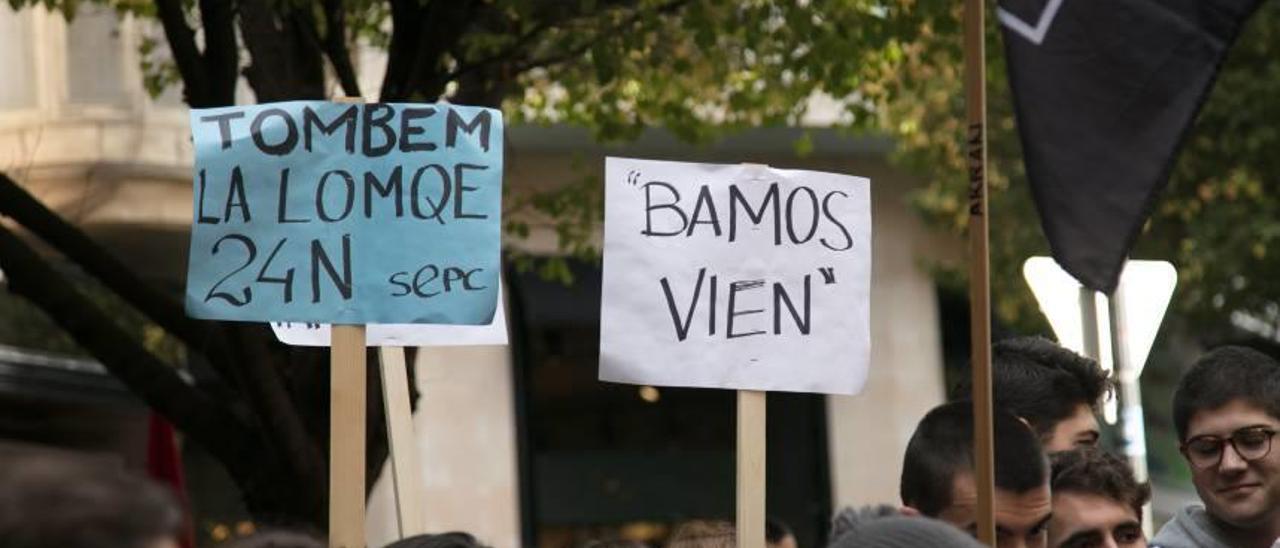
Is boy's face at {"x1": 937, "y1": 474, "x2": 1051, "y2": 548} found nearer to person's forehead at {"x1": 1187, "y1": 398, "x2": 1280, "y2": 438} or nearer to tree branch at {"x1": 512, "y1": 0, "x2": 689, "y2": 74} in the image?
person's forehead at {"x1": 1187, "y1": 398, "x2": 1280, "y2": 438}

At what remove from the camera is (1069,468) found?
548 cm

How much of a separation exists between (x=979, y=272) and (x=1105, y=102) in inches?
16.8

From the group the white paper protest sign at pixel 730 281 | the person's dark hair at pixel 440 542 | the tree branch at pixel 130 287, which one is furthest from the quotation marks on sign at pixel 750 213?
the tree branch at pixel 130 287

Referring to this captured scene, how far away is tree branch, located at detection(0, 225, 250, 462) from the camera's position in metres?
9.28

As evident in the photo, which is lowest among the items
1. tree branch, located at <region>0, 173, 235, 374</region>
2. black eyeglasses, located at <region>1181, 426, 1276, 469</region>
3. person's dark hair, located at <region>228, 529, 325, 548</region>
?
person's dark hair, located at <region>228, 529, 325, 548</region>

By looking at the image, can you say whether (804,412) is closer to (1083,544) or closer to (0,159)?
(0,159)

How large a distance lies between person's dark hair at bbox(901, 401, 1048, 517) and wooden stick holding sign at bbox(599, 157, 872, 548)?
1.06ft

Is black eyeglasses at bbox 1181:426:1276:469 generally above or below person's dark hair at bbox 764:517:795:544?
above

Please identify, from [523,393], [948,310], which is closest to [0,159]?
[523,393]

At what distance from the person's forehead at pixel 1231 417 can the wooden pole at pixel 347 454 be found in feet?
6.65

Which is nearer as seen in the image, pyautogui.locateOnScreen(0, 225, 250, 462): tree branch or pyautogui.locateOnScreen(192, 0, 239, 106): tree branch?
pyautogui.locateOnScreen(192, 0, 239, 106): tree branch

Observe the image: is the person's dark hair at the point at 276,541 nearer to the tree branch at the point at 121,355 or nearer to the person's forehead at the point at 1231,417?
the person's forehead at the point at 1231,417

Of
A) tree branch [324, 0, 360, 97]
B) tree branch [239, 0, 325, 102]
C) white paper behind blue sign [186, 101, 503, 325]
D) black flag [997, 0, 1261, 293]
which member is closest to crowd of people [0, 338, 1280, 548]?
black flag [997, 0, 1261, 293]

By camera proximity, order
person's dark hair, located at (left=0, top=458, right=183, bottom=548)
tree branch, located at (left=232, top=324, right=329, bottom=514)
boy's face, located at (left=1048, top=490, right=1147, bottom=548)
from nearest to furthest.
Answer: person's dark hair, located at (left=0, top=458, right=183, bottom=548) < boy's face, located at (left=1048, top=490, right=1147, bottom=548) < tree branch, located at (left=232, top=324, right=329, bottom=514)
